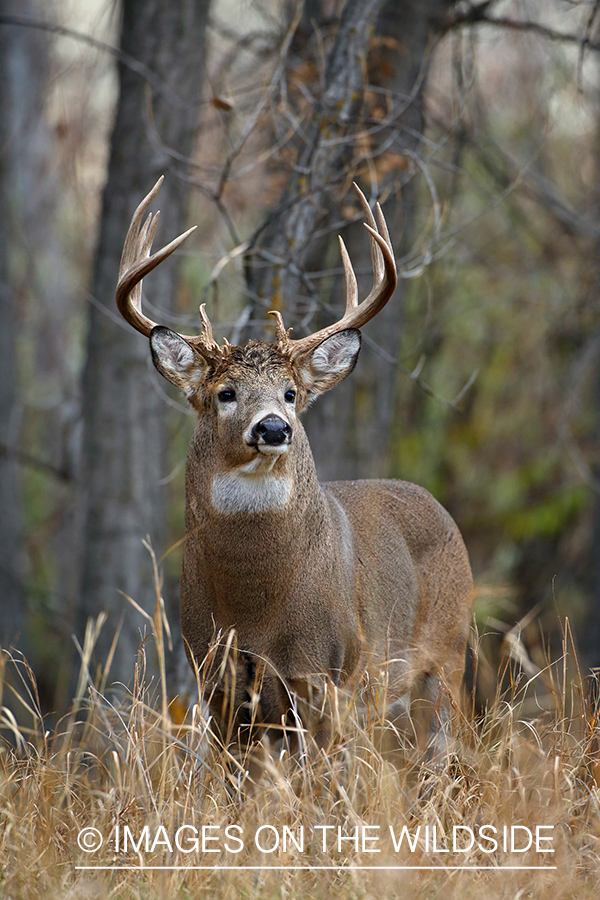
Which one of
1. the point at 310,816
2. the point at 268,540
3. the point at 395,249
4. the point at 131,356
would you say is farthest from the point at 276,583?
the point at 131,356

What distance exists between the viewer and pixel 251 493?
4445 millimetres

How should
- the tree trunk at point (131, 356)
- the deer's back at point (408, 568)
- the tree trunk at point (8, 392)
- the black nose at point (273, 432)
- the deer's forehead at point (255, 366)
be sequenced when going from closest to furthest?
the black nose at point (273, 432) < the deer's forehead at point (255, 366) < the deer's back at point (408, 568) < the tree trunk at point (131, 356) < the tree trunk at point (8, 392)

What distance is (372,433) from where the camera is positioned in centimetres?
877

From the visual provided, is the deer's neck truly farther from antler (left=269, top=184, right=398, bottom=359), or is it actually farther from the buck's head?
antler (left=269, top=184, right=398, bottom=359)

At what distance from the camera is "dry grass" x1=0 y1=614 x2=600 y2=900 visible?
330 centimetres

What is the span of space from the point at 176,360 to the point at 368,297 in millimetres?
890

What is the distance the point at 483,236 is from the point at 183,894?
37.2 feet

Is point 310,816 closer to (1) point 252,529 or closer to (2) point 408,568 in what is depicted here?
(1) point 252,529

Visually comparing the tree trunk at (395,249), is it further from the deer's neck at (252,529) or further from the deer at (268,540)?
the deer's neck at (252,529)

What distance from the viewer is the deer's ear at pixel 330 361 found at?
4.77 metres

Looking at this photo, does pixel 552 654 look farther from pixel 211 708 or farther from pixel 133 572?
pixel 211 708

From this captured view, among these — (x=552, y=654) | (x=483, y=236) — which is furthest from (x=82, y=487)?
(x=483, y=236)

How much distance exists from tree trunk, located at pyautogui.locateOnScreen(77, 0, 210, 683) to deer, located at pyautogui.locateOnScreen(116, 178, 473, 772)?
3012 mm

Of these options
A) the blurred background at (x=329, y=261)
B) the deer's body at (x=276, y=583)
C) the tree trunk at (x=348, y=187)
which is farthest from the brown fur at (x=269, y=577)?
the tree trunk at (x=348, y=187)
